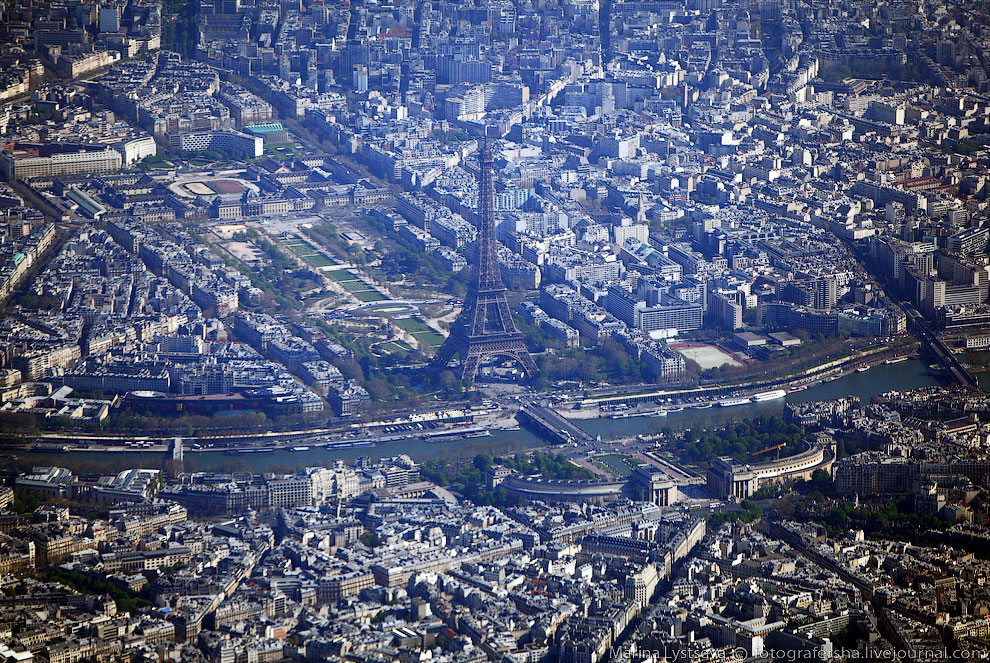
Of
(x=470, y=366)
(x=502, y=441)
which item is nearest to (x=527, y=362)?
(x=470, y=366)

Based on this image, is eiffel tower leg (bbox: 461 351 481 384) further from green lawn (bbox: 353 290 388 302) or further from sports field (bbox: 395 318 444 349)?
green lawn (bbox: 353 290 388 302)

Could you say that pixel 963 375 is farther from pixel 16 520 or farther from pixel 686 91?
pixel 686 91

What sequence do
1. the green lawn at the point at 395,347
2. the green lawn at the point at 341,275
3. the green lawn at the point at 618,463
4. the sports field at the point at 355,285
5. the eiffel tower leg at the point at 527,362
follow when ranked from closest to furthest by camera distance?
1. the green lawn at the point at 618,463
2. the eiffel tower leg at the point at 527,362
3. the green lawn at the point at 395,347
4. the sports field at the point at 355,285
5. the green lawn at the point at 341,275

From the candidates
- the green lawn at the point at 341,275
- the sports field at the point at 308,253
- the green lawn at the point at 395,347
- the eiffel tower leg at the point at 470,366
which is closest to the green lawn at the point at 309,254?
the sports field at the point at 308,253

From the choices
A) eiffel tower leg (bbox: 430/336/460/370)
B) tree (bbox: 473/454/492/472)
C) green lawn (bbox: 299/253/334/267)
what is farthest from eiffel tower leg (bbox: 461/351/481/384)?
green lawn (bbox: 299/253/334/267)

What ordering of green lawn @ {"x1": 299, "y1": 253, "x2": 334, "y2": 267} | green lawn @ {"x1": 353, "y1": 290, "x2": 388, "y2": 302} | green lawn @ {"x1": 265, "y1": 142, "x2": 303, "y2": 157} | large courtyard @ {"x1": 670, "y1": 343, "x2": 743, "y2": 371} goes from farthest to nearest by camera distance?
green lawn @ {"x1": 265, "y1": 142, "x2": 303, "y2": 157} < green lawn @ {"x1": 299, "y1": 253, "x2": 334, "y2": 267} < green lawn @ {"x1": 353, "y1": 290, "x2": 388, "y2": 302} < large courtyard @ {"x1": 670, "y1": 343, "x2": 743, "y2": 371}

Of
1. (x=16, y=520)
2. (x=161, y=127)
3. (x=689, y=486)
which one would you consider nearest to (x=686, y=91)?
(x=161, y=127)

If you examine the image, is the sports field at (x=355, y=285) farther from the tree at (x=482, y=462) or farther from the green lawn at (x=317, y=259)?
the tree at (x=482, y=462)
